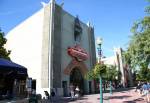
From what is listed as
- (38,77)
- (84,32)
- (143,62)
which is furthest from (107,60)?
(143,62)

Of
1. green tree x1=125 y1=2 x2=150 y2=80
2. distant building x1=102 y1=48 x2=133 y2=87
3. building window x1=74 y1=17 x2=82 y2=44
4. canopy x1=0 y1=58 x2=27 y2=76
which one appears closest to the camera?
canopy x1=0 y1=58 x2=27 y2=76

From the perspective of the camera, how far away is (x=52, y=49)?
3119cm

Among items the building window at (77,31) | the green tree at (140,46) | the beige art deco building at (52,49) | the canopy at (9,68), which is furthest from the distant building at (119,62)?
the canopy at (9,68)

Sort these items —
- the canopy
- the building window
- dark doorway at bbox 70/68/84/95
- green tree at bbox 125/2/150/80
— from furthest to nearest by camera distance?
the building window → dark doorway at bbox 70/68/84/95 → green tree at bbox 125/2/150/80 → the canopy

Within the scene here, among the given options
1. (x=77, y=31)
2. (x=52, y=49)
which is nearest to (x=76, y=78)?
(x=77, y=31)

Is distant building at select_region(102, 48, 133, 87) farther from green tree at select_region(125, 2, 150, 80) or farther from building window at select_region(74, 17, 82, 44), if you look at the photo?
green tree at select_region(125, 2, 150, 80)

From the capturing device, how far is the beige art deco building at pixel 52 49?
3098 cm

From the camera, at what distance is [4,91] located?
18109 mm

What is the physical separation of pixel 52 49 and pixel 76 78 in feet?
26.9

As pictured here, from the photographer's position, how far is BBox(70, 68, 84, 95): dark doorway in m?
36.1

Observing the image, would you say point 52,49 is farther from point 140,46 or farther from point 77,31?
point 140,46

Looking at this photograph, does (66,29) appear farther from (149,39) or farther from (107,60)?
(107,60)

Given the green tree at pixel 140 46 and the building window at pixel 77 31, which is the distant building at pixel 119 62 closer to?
the building window at pixel 77 31

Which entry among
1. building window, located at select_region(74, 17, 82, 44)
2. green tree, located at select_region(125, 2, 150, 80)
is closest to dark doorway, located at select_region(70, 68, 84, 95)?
building window, located at select_region(74, 17, 82, 44)
